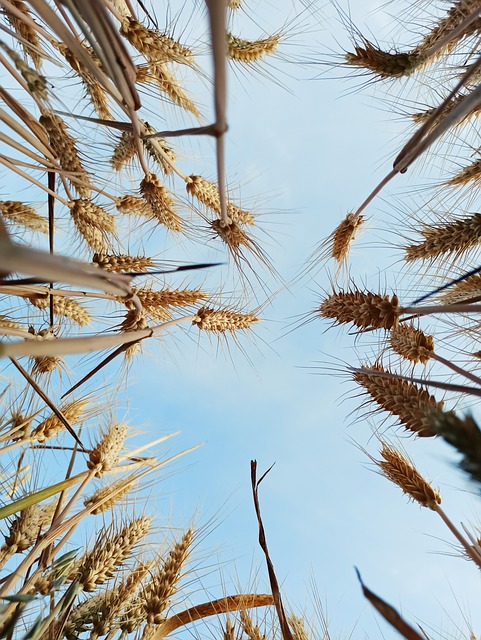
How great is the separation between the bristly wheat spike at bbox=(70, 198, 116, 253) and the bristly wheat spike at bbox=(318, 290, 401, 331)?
0.90m

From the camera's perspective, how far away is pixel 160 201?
2.00 metres

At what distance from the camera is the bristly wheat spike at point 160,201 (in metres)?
1.96

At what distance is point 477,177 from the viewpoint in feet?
6.74

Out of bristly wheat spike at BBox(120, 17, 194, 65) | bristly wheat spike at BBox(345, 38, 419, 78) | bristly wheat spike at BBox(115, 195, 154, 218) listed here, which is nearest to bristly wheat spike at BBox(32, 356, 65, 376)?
bristly wheat spike at BBox(115, 195, 154, 218)

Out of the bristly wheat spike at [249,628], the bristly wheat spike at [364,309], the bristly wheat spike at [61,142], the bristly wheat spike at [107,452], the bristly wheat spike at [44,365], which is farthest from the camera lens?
the bristly wheat spike at [44,365]

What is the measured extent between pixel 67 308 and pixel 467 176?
1.65 meters

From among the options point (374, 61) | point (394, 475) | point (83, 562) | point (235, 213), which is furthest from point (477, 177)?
point (83, 562)

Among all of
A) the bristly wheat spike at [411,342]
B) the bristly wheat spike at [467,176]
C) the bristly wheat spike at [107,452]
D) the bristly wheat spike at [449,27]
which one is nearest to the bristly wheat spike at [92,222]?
the bristly wheat spike at [107,452]

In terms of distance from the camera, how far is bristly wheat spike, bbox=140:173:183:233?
77.2 inches

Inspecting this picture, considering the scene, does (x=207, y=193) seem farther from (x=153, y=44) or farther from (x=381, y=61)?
(x=381, y=61)

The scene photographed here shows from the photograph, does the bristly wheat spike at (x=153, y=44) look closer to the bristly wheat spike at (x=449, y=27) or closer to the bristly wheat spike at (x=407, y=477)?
the bristly wheat spike at (x=449, y=27)

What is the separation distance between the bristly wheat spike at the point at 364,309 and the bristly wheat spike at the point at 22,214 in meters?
1.25

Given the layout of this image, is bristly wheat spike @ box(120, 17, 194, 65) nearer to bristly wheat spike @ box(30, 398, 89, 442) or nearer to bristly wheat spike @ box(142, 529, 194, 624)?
bristly wheat spike @ box(30, 398, 89, 442)

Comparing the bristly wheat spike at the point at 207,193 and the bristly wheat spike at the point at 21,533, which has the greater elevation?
the bristly wheat spike at the point at 207,193
